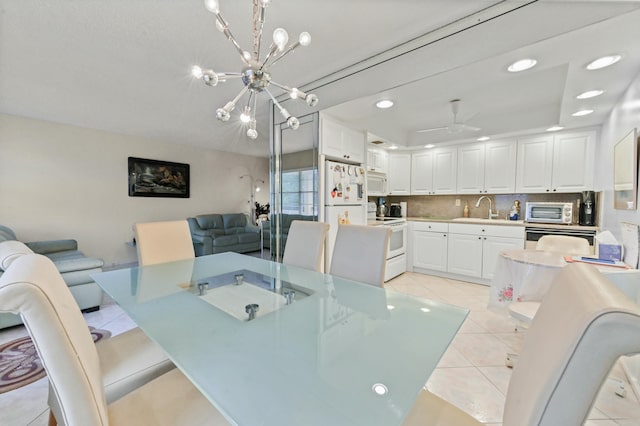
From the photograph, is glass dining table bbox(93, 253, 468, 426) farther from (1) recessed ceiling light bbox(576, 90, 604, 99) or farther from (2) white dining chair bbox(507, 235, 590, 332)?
(1) recessed ceiling light bbox(576, 90, 604, 99)

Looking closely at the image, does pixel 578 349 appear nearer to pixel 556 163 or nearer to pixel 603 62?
pixel 603 62

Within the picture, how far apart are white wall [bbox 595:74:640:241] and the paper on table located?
0.06 m

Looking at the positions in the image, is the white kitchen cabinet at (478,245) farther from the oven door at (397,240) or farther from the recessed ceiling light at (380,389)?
the recessed ceiling light at (380,389)

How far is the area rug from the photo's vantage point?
1678 mm

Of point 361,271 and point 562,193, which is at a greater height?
point 562,193

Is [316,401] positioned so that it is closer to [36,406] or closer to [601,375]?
[601,375]

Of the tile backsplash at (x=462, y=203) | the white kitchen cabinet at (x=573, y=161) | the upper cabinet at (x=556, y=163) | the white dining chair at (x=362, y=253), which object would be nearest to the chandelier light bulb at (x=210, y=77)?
the white dining chair at (x=362, y=253)

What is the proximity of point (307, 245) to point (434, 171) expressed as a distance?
3062 mm

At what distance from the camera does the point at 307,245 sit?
216cm

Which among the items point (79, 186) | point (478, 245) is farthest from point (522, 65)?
point (79, 186)

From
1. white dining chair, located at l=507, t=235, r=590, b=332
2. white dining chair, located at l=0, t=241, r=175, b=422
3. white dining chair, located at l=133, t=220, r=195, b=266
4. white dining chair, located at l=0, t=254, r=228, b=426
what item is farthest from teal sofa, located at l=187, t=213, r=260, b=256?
white dining chair, located at l=507, t=235, r=590, b=332

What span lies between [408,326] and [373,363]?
31 cm

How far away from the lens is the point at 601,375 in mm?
462

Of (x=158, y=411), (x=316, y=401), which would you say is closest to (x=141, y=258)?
(x=158, y=411)
